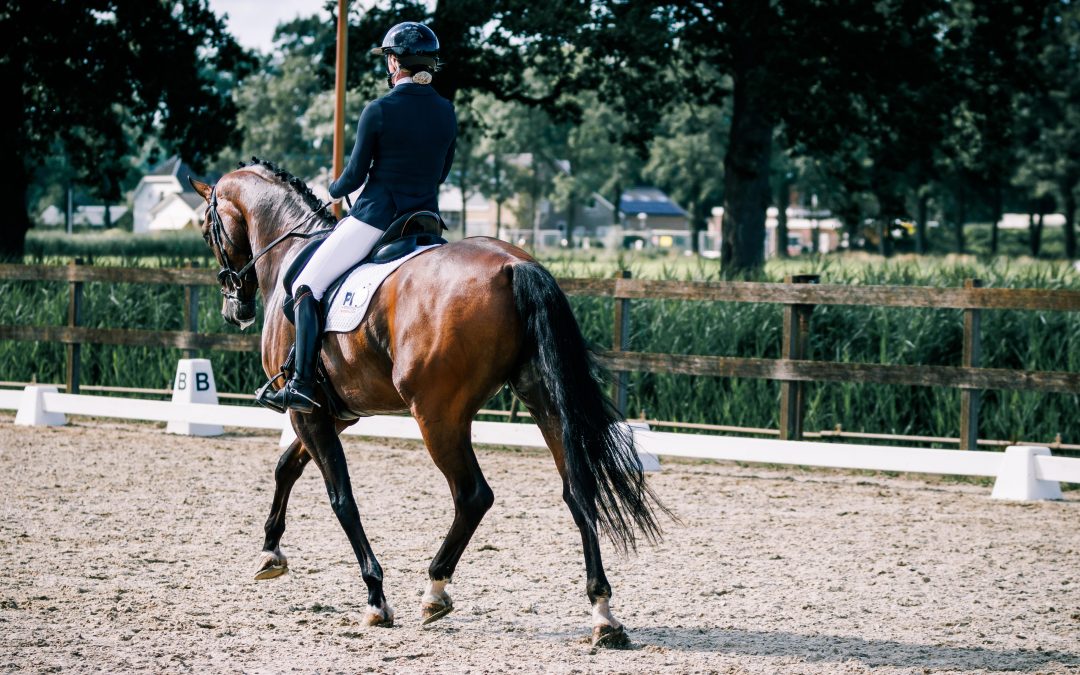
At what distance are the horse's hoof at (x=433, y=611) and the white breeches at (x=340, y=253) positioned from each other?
59.9 inches

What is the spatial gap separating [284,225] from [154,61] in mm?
21730

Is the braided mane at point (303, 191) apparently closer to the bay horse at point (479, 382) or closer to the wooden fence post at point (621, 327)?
the bay horse at point (479, 382)

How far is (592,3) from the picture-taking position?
2280cm

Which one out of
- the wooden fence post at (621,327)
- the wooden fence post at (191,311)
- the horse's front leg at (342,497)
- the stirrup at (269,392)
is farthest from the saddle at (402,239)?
the wooden fence post at (191,311)

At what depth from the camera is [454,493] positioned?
17.1ft

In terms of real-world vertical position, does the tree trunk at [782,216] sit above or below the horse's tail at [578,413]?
above

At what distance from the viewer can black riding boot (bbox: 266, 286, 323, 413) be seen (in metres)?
5.58

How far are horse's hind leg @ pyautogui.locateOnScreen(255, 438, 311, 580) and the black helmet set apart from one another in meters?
1.97

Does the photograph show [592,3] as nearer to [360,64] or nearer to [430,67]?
[360,64]

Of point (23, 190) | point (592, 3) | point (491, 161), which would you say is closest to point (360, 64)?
point (592, 3)

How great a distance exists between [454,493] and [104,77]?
23407 mm

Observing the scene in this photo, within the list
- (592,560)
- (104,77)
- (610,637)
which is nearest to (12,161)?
(104,77)

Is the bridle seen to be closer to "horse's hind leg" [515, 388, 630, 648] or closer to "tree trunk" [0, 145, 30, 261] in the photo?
"horse's hind leg" [515, 388, 630, 648]

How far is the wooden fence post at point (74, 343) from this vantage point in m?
13.1
